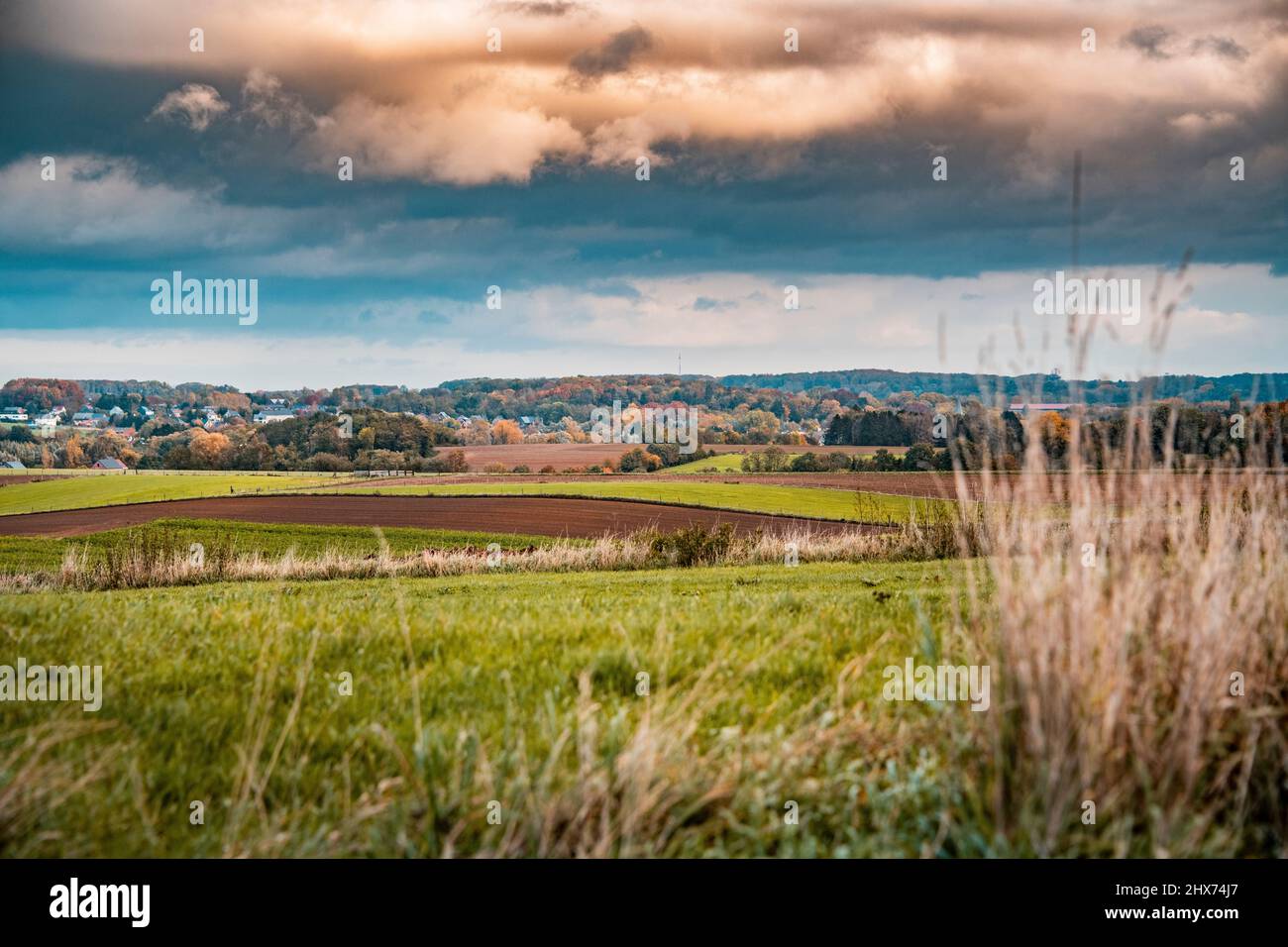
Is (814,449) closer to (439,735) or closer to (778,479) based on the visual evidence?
(778,479)

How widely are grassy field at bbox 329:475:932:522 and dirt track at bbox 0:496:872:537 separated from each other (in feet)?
7.55

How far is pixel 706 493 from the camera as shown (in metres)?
66.1

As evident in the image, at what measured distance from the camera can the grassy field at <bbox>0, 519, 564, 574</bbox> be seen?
43125mm

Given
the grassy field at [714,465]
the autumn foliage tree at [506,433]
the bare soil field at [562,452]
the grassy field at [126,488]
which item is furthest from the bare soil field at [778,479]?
the autumn foliage tree at [506,433]

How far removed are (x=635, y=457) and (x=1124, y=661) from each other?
8715 cm

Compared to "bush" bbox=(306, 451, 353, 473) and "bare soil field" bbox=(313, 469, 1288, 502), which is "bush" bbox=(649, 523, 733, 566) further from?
"bush" bbox=(306, 451, 353, 473)

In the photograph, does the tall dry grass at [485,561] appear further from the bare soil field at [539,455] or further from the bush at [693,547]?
the bare soil field at [539,455]

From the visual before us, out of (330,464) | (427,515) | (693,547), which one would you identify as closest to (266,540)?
(427,515)

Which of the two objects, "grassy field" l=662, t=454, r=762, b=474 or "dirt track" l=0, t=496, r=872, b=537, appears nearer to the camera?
"dirt track" l=0, t=496, r=872, b=537

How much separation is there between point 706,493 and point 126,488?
168 ft

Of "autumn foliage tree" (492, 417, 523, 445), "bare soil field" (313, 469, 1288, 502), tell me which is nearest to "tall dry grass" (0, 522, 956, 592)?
"bare soil field" (313, 469, 1288, 502)

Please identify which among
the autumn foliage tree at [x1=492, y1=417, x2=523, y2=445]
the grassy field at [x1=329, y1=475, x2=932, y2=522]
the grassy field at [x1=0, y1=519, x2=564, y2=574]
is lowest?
the grassy field at [x1=0, y1=519, x2=564, y2=574]
